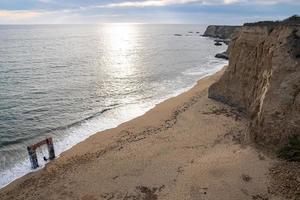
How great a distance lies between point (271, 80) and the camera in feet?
57.4

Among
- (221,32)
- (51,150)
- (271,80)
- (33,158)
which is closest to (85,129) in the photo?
(51,150)

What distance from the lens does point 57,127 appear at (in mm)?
26250

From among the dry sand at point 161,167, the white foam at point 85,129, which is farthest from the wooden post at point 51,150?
the dry sand at point 161,167

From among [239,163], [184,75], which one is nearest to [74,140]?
[239,163]

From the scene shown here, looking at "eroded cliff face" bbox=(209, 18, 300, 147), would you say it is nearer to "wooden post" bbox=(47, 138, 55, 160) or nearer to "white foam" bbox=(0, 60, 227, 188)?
"white foam" bbox=(0, 60, 227, 188)

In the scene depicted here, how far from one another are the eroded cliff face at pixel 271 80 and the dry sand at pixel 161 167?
1488 mm

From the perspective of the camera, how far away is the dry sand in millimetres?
14492

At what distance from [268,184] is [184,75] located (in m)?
36.4

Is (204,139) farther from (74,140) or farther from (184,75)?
(184,75)

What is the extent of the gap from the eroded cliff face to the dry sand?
149cm

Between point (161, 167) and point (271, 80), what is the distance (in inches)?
315

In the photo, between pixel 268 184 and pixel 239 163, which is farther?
pixel 239 163

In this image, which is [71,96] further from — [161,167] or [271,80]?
[271,80]

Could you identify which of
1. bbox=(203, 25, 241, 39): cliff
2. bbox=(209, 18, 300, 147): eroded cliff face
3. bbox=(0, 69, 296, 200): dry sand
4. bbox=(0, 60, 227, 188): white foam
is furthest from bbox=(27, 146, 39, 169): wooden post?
bbox=(203, 25, 241, 39): cliff
